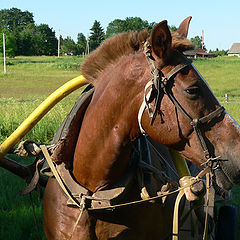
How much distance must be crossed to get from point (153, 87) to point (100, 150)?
1.93 ft

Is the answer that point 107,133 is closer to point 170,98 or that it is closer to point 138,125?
point 138,125

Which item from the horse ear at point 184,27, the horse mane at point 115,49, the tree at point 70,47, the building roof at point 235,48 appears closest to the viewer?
the horse mane at point 115,49

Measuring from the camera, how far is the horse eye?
2184 millimetres

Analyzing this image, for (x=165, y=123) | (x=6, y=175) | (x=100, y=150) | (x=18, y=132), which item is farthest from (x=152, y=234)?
(x=6, y=175)

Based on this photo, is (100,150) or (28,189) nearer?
(100,150)

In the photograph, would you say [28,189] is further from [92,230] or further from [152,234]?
[152,234]

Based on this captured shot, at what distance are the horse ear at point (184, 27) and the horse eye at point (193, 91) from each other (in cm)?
48

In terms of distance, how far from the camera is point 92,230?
2631mm

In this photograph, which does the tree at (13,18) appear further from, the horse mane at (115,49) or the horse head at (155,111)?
the horse head at (155,111)

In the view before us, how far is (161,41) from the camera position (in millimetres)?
2225

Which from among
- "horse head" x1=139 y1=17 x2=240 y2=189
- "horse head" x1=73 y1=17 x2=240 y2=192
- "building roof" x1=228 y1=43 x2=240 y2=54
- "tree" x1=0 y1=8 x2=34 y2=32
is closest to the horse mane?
"horse head" x1=73 y1=17 x2=240 y2=192

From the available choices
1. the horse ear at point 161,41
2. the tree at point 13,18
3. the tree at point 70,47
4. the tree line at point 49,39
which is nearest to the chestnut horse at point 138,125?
the horse ear at point 161,41

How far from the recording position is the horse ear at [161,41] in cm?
217

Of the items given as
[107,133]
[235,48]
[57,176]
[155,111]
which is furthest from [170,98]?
[235,48]
